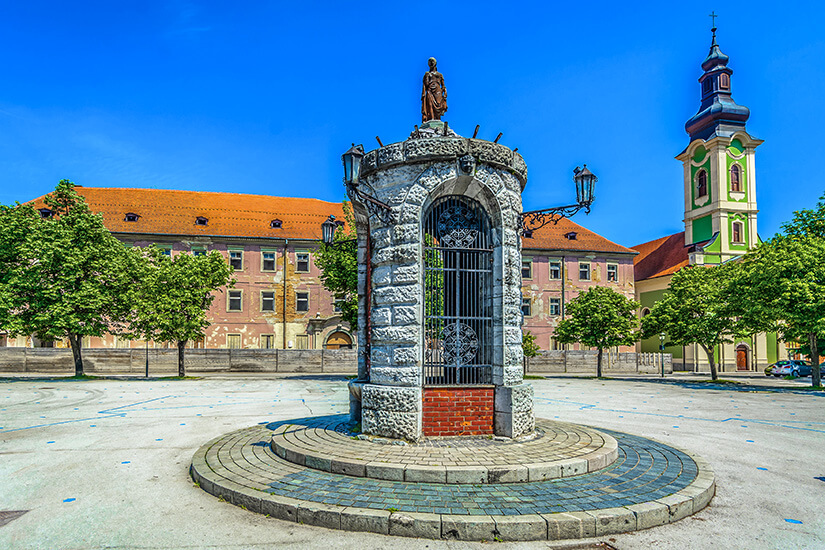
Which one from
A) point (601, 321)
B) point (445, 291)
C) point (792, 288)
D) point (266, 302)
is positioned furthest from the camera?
point (266, 302)

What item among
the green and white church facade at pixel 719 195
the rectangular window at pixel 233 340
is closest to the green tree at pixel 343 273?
the rectangular window at pixel 233 340

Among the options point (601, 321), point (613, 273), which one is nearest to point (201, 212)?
point (601, 321)

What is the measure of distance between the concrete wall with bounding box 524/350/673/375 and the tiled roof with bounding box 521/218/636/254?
32.4 feet

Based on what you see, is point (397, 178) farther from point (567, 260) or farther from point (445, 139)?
point (567, 260)

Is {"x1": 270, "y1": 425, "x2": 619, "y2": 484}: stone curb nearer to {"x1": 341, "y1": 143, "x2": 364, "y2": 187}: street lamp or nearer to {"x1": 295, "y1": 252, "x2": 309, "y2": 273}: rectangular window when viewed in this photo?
{"x1": 341, "y1": 143, "x2": 364, "y2": 187}: street lamp

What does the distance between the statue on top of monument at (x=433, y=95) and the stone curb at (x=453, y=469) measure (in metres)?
5.89

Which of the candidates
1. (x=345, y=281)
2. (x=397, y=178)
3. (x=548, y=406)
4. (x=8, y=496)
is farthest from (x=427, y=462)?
(x=345, y=281)

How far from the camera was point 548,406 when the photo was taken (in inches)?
623

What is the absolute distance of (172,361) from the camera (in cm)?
3416

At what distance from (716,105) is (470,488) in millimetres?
51881

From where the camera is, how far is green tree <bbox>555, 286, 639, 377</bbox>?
32406 millimetres

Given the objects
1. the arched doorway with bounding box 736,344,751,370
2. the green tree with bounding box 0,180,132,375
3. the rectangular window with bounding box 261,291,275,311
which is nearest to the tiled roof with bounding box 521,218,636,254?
the arched doorway with bounding box 736,344,751,370

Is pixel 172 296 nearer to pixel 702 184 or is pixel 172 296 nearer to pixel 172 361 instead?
pixel 172 361

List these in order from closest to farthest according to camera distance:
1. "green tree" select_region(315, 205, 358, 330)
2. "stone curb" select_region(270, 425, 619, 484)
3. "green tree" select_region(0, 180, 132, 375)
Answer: "stone curb" select_region(270, 425, 619, 484), "green tree" select_region(0, 180, 132, 375), "green tree" select_region(315, 205, 358, 330)
